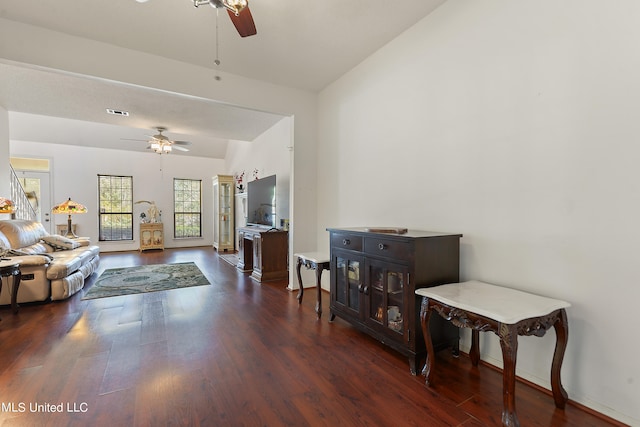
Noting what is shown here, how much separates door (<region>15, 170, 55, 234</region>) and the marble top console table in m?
9.22

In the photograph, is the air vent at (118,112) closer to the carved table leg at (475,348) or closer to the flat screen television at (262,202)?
the flat screen television at (262,202)

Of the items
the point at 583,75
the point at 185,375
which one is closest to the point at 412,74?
the point at 583,75

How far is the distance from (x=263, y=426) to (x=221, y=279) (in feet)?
11.4

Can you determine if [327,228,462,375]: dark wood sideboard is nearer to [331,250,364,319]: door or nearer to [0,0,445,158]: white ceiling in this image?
[331,250,364,319]: door

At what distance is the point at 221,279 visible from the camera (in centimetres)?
472

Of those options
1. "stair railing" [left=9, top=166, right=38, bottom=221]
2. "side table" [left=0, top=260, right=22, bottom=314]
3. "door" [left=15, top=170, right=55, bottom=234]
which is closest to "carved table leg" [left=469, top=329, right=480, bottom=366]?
"side table" [left=0, top=260, right=22, bottom=314]

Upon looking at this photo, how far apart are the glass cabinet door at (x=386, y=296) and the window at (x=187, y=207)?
25.6ft

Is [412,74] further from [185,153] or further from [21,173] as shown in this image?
[21,173]

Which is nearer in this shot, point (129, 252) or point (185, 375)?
point (185, 375)

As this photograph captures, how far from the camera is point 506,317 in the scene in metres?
1.42

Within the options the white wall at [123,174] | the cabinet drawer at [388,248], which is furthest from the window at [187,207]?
the cabinet drawer at [388,248]

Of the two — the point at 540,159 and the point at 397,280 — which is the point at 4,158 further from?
the point at 540,159

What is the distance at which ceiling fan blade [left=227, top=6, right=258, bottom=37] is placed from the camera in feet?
6.32

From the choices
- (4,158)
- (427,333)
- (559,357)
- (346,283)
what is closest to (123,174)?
(4,158)
